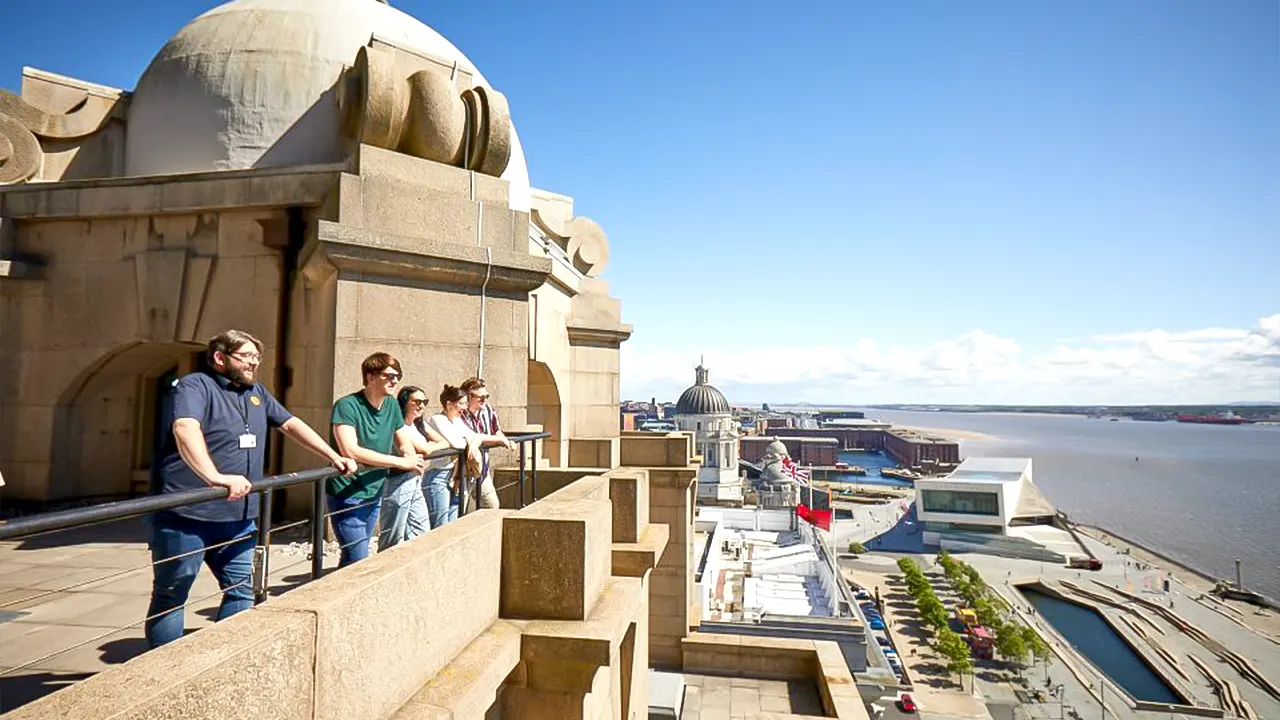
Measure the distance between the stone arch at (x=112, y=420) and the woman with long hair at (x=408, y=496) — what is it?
13.1 ft

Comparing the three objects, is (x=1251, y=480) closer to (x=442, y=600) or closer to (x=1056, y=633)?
(x=1056, y=633)

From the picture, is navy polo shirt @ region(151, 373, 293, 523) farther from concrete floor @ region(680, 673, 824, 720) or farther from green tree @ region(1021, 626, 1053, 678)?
green tree @ region(1021, 626, 1053, 678)

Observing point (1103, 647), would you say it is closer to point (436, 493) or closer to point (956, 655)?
point (956, 655)

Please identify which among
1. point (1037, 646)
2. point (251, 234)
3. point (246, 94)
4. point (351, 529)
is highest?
point (246, 94)

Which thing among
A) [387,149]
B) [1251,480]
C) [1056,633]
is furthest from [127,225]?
[1251,480]

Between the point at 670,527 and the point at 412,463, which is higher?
the point at 412,463

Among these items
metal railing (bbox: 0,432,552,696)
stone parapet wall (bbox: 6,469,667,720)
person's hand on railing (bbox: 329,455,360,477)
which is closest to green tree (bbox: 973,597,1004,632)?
stone parapet wall (bbox: 6,469,667,720)

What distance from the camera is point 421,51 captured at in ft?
25.3

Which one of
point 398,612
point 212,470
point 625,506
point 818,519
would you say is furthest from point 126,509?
point 818,519

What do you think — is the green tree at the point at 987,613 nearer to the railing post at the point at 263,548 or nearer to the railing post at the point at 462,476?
the railing post at the point at 462,476

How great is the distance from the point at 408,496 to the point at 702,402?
264ft

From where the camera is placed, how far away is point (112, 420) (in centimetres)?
793

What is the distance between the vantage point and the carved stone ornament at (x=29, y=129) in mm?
7684

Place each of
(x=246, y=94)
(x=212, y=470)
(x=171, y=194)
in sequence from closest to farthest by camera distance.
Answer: (x=212, y=470)
(x=171, y=194)
(x=246, y=94)
